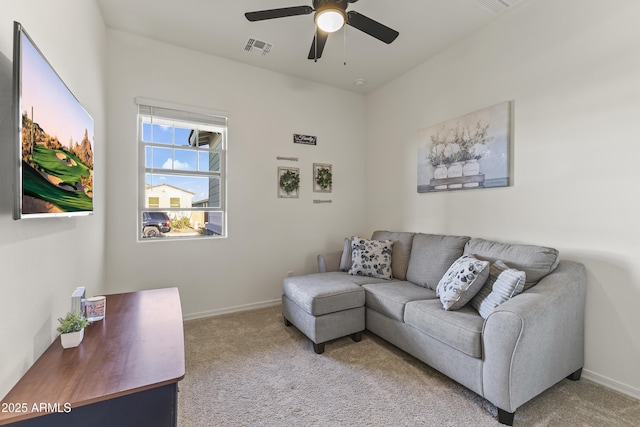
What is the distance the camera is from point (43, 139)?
3.78ft

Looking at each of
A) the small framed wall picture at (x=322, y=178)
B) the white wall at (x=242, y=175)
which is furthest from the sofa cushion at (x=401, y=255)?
the small framed wall picture at (x=322, y=178)

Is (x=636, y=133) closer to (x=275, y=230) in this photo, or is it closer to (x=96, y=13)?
(x=275, y=230)

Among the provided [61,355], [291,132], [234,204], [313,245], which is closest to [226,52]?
[291,132]

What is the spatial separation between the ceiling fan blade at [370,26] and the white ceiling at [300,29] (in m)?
0.46

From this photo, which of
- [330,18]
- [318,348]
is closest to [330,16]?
[330,18]

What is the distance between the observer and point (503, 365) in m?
1.59

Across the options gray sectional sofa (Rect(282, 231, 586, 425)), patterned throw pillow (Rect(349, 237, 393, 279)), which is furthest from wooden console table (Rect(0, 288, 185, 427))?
patterned throw pillow (Rect(349, 237, 393, 279))

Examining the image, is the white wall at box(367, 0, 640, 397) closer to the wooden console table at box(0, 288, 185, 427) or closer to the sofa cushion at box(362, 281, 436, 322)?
the sofa cushion at box(362, 281, 436, 322)

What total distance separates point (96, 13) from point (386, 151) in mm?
3220

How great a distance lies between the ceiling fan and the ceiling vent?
0.97 m

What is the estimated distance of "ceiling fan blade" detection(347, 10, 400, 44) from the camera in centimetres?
196

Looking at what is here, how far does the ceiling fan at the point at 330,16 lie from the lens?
1821 millimetres

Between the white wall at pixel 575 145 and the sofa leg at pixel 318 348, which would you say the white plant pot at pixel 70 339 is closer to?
the sofa leg at pixel 318 348

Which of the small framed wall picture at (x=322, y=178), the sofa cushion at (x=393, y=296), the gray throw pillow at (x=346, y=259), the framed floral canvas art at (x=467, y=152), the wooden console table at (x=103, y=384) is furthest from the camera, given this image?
the small framed wall picture at (x=322, y=178)
